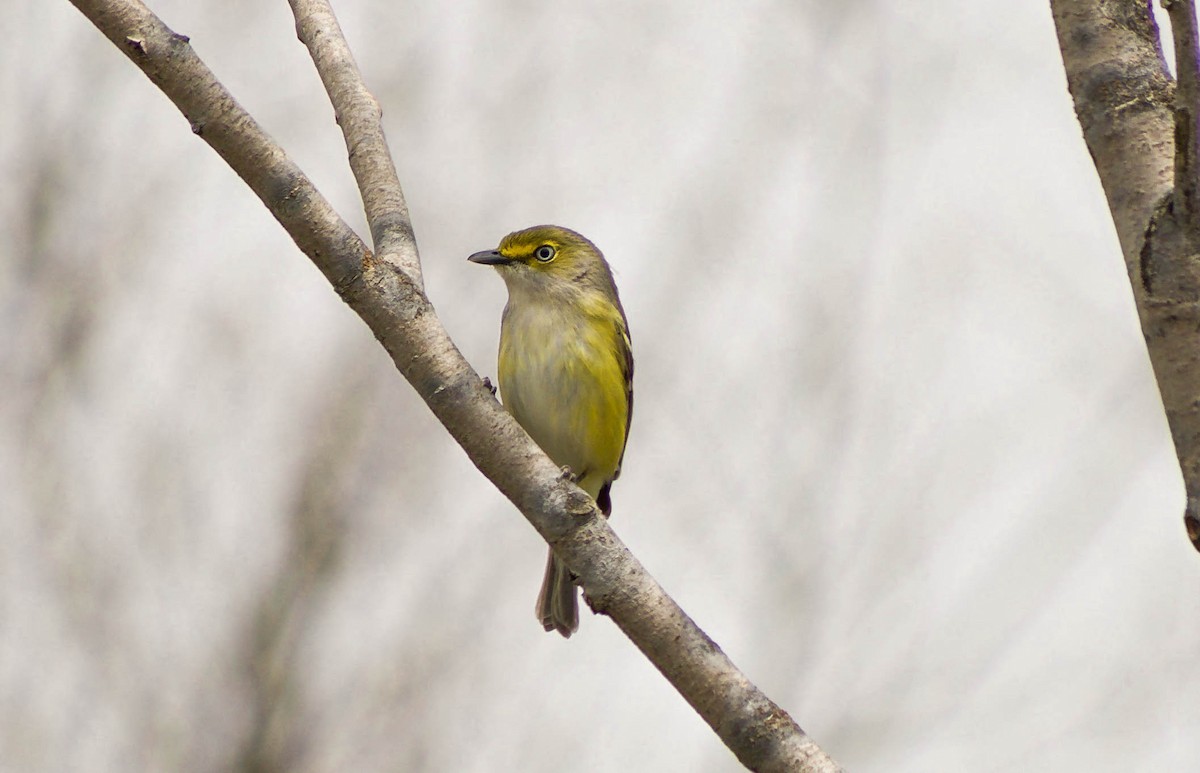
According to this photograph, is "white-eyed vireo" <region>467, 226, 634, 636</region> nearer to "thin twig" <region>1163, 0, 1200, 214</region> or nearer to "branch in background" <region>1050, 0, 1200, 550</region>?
"branch in background" <region>1050, 0, 1200, 550</region>

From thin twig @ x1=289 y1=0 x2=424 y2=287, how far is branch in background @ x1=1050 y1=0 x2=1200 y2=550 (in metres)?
1.92

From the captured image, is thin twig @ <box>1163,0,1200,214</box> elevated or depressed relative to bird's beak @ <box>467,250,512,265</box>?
depressed

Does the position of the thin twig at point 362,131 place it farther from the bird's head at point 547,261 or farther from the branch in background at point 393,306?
the bird's head at point 547,261

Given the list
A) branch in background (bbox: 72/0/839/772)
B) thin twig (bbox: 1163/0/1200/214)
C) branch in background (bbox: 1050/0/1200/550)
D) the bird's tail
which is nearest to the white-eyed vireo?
the bird's tail

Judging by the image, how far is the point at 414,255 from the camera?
12.0 ft

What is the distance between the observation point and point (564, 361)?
6.77 metres

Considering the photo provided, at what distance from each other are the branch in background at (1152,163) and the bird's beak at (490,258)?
4.96m

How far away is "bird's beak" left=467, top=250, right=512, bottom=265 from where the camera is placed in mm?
7324

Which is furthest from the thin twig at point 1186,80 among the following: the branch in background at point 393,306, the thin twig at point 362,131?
the thin twig at point 362,131

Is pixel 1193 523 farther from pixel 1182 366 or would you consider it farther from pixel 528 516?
pixel 528 516

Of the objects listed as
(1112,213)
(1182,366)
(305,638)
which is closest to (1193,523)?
(1182,366)

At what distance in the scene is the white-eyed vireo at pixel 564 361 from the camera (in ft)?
22.2

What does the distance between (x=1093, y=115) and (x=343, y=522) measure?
6.92 meters

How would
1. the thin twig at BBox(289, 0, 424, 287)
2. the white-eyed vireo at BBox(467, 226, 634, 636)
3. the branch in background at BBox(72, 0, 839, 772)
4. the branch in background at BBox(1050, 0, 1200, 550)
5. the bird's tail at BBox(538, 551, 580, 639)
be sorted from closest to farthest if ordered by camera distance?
the branch in background at BBox(1050, 0, 1200, 550) < the branch in background at BBox(72, 0, 839, 772) < the thin twig at BBox(289, 0, 424, 287) < the white-eyed vireo at BBox(467, 226, 634, 636) < the bird's tail at BBox(538, 551, 580, 639)
